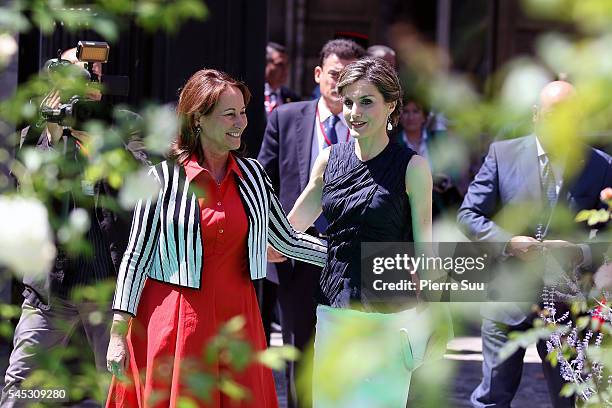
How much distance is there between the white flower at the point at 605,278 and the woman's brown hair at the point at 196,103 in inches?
50.4

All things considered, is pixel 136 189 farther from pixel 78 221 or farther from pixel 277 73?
pixel 277 73

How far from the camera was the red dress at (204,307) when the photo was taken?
Result: 3.58 metres

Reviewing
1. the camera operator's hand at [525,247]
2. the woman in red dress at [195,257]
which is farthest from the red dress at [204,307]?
the camera operator's hand at [525,247]

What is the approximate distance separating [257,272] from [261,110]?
276 cm

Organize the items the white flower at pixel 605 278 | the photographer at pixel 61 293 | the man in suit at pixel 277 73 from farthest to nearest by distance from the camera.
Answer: the man in suit at pixel 277 73, the photographer at pixel 61 293, the white flower at pixel 605 278

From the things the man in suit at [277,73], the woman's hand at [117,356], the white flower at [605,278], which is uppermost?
the man in suit at [277,73]

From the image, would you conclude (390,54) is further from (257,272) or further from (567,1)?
(567,1)

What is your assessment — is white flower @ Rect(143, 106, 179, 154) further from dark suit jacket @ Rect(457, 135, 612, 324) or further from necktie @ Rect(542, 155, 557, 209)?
necktie @ Rect(542, 155, 557, 209)

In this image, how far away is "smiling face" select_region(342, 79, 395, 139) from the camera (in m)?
3.84

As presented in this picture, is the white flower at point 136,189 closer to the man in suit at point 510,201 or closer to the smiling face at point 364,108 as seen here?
the smiling face at point 364,108

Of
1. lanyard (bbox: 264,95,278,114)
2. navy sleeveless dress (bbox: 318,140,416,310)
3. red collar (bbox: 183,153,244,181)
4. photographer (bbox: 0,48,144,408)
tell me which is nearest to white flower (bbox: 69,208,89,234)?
red collar (bbox: 183,153,244,181)

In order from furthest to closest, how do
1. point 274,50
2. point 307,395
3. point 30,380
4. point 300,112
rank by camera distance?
point 274,50 → point 300,112 → point 30,380 → point 307,395

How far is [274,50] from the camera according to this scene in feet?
25.8

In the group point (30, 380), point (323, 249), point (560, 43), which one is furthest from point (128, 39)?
point (560, 43)
